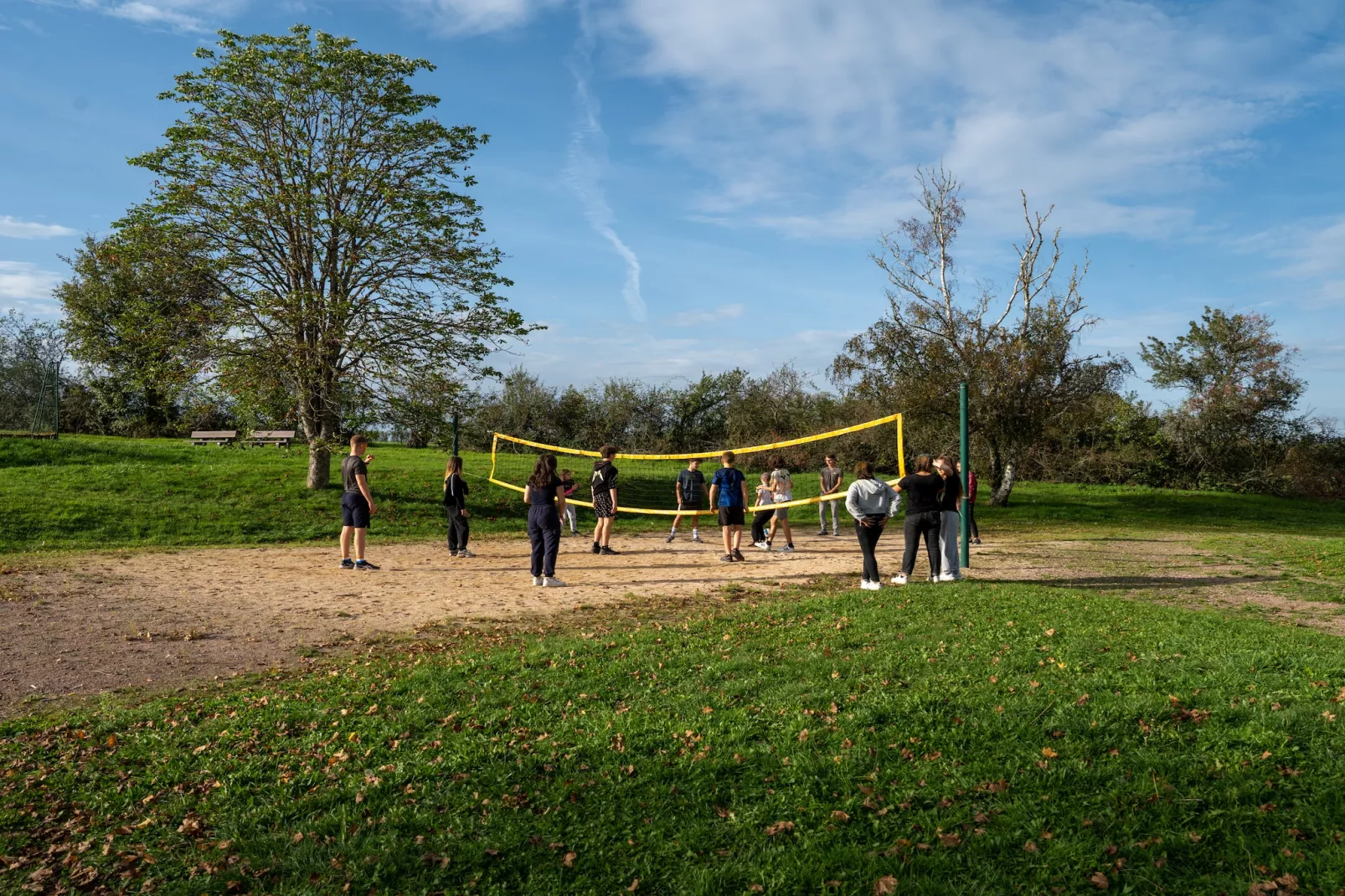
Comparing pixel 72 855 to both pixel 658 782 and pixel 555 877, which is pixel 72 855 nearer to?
pixel 555 877

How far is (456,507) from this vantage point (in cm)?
1460

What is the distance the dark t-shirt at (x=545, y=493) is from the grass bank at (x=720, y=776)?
4.35 metres

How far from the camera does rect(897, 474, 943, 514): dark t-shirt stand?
10.6 m

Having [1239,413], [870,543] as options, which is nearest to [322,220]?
[870,543]

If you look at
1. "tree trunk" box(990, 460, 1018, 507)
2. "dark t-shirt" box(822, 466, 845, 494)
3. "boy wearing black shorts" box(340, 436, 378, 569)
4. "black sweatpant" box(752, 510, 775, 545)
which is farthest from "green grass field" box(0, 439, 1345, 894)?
"tree trunk" box(990, 460, 1018, 507)

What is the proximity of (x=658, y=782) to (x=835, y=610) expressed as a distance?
4700 millimetres

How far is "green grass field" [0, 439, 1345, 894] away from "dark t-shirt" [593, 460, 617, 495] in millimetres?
6249

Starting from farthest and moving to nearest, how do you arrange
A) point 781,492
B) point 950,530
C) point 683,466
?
point 683,466
point 781,492
point 950,530

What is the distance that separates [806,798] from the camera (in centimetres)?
455

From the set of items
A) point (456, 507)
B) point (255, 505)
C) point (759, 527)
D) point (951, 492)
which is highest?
point (951, 492)

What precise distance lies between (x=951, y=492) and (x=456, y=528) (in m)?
8.39

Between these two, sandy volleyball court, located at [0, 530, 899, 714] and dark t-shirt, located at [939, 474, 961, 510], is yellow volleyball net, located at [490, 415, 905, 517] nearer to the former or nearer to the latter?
sandy volleyball court, located at [0, 530, 899, 714]

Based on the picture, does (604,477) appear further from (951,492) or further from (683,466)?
(683,466)

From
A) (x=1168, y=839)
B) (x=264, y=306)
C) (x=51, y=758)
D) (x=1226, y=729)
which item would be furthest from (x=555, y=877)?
(x=264, y=306)
